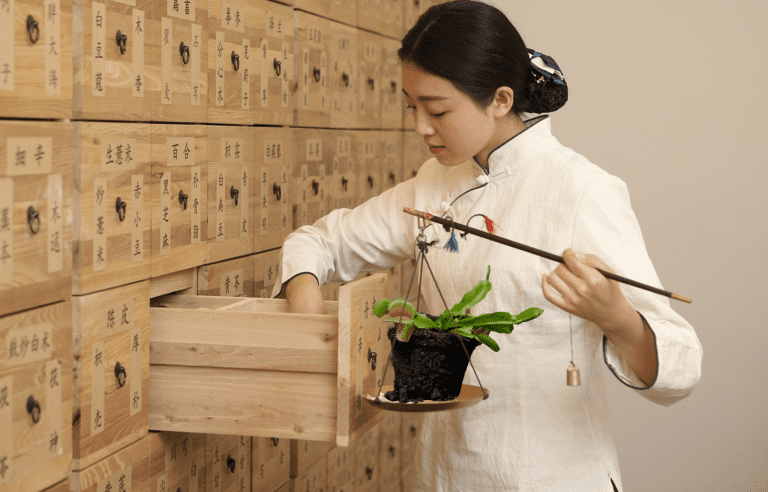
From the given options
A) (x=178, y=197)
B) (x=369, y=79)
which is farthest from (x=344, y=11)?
(x=178, y=197)

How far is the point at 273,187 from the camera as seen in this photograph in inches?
90.1

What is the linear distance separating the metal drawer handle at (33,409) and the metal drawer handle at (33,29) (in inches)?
22.5

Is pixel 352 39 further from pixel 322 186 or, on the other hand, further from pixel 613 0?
pixel 613 0

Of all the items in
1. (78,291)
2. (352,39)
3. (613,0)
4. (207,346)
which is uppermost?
(613,0)

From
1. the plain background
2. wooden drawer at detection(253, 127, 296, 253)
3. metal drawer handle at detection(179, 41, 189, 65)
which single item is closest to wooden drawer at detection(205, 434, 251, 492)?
wooden drawer at detection(253, 127, 296, 253)

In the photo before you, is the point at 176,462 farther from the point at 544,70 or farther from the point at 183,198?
the point at 544,70

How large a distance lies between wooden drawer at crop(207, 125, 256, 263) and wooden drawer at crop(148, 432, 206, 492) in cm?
40

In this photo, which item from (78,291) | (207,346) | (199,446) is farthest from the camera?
(199,446)

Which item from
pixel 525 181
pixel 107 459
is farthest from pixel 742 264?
pixel 107 459

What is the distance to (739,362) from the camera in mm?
3539

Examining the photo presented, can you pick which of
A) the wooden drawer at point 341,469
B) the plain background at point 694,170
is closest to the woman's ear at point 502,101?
the wooden drawer at point 341,469

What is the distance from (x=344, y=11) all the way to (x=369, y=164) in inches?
22.0

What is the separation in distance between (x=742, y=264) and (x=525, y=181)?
2159 mm

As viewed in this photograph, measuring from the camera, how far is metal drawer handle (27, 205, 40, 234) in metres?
1.39
